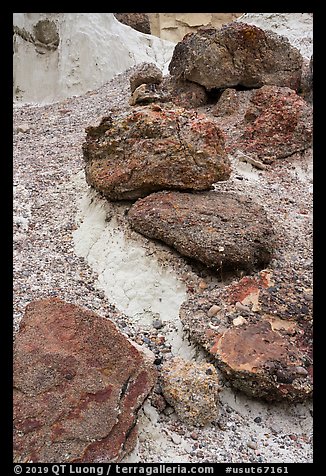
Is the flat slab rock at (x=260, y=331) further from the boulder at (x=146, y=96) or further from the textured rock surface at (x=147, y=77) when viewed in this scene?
the textured rock surface at (x=147, y=77)

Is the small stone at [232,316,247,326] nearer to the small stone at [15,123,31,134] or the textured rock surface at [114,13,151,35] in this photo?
the small stone at [15,123,31,134]

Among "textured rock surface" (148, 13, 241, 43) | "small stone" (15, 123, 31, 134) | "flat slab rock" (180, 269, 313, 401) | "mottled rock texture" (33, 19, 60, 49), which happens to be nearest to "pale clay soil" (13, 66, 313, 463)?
"flat slab rock" (180, 269, 313, 401)

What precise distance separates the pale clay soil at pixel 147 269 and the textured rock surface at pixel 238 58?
2287 mm

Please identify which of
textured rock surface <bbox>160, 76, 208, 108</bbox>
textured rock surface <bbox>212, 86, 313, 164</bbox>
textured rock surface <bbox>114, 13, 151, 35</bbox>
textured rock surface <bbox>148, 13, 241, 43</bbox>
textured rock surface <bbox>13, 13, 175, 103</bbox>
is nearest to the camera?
textured rock surface <bbox>212, 86, 313, 164</bbox>

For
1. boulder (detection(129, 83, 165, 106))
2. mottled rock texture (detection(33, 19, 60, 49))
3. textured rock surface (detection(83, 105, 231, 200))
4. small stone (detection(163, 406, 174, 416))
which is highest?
mottled rock texture (detection(33, 19, 60, 49))

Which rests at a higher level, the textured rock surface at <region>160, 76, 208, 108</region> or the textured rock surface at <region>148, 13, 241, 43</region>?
the textured rock surface at <region>148, 13, 241, 43</region>

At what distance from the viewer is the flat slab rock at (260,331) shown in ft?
11.2

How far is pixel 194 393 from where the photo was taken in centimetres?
335

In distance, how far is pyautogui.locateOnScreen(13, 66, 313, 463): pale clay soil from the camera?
3234 millimetres

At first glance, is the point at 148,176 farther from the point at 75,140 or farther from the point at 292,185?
the point at 75,140

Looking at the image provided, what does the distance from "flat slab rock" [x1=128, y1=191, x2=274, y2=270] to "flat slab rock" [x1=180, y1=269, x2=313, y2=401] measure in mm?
250

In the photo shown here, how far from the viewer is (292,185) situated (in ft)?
21.5

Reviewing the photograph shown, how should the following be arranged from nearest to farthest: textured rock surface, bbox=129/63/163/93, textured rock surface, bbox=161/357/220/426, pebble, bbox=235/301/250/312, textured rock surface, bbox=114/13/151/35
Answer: textured rock surface, bbox=161/357/220/426
pebble, bbox=235/301/250/312
textured rock surface, bbox=129/63/163/93
textured rock surface, bbox=114/13/151/35

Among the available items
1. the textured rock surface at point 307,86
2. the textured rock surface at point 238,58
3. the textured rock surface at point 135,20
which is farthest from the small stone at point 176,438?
the textured rock surface at point 135,20
